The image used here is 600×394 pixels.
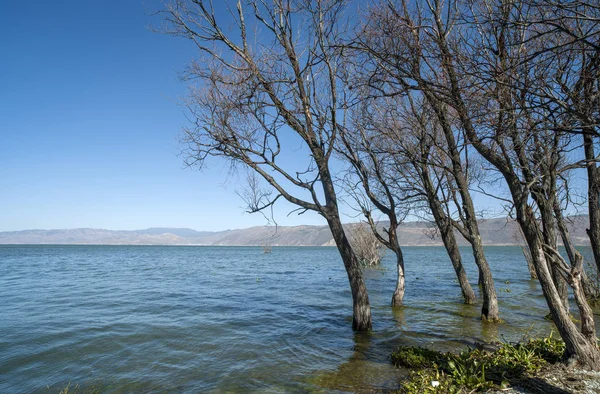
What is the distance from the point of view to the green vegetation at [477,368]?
5.38 metres

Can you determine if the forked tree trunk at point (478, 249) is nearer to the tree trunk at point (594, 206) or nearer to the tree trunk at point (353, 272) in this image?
the tree trunk at point (594, 206)

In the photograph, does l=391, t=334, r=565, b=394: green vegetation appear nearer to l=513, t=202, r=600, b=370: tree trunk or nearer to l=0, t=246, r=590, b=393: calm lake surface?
l=513, t=202, r=600, b=370: tree trunk

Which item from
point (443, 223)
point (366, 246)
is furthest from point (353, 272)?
point (366, 246)

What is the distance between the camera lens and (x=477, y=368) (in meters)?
5.94

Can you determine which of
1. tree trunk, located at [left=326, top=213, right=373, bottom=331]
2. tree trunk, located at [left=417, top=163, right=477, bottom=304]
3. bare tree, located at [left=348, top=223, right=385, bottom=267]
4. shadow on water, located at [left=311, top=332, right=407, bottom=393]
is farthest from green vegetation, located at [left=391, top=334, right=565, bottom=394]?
bare tree, located at [left=348, top=223, right=385, bottom=267]

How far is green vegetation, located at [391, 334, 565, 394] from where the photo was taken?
17.7 feet

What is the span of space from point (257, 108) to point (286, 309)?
10026 mm

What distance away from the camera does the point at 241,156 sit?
9914 mm

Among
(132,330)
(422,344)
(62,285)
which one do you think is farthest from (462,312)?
(62,285)

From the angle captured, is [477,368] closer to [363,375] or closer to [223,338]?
[363,375]

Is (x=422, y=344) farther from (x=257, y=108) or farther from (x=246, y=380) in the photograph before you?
(x=257, y=108)

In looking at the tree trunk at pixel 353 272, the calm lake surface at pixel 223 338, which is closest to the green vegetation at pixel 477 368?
the calm lake surface at pixel 223 338

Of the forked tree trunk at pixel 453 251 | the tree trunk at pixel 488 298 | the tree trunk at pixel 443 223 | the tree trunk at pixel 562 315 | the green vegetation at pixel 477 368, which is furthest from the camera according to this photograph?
the forked tree trunk at pixel 453 251

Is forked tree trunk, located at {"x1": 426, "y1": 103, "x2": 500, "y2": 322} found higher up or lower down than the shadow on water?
higher up
